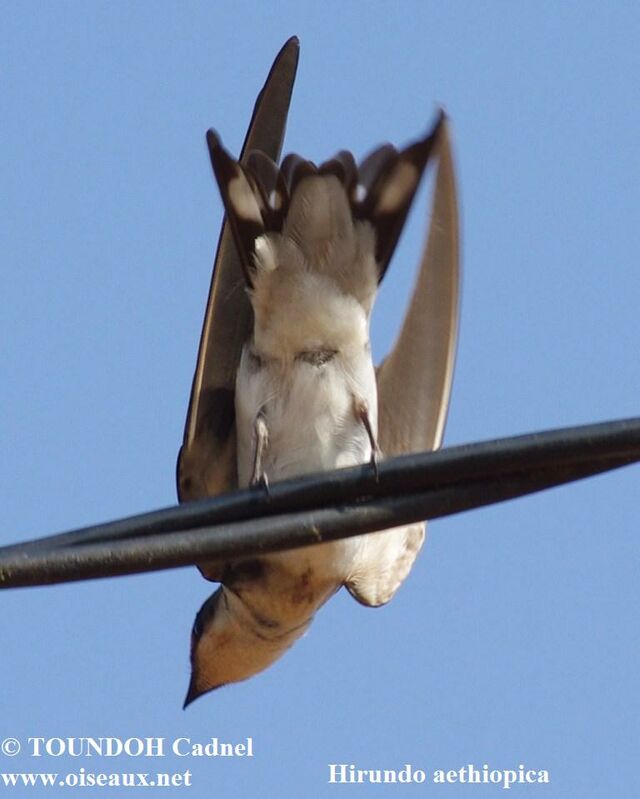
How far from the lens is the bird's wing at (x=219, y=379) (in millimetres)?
4523

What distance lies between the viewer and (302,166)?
14.1 feet

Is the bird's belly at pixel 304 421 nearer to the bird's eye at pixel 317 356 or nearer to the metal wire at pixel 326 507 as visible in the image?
the bird's eye at pixel 317 356

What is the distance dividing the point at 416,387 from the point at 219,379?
0.64m

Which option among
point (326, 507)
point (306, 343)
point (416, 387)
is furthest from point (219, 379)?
point (326, 507)

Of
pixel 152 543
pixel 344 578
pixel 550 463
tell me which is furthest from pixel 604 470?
pixel 344 578

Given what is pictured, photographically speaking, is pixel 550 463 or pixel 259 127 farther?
pixel 259 127

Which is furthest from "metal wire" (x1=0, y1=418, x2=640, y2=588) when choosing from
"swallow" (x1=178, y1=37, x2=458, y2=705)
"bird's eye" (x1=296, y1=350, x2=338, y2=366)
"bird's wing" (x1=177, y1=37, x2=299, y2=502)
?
"bird's eye" (x1=296, y1=350, x2=338, y2=366)

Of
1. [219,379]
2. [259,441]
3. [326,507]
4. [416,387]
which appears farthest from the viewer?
[416,387]

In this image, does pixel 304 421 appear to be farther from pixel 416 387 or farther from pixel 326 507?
pixel 326 507

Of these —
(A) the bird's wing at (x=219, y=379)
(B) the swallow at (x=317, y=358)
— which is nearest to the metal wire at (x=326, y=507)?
(B) the swallow at (x=317, y=358)

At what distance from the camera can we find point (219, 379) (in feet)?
15.9

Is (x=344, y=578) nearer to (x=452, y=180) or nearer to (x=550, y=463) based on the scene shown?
(x=452, y=180)

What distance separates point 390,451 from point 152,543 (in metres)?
2.66

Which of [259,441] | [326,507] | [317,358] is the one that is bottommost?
[326,507]
